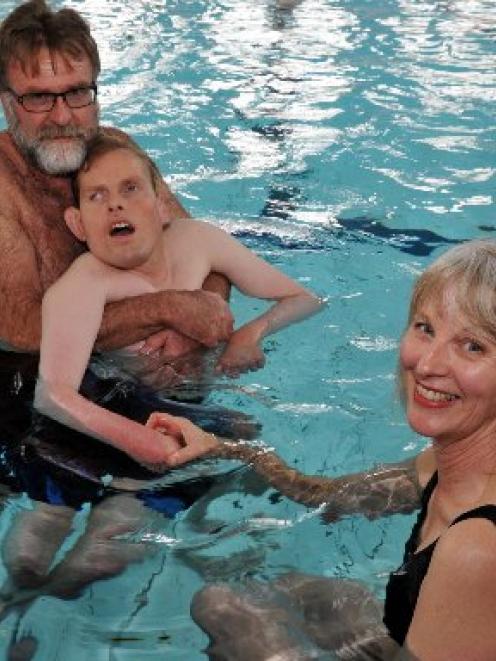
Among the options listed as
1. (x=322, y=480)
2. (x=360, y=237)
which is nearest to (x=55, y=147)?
(x=322, y=480)

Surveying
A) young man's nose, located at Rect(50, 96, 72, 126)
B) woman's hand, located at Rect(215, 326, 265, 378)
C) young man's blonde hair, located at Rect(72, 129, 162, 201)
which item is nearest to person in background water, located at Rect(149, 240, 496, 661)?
woman's hand, located at Rect(215, 326, 265, 378)

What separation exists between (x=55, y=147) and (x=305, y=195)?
331 centimetres

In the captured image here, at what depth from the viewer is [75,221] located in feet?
12.7

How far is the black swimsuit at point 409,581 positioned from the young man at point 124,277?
91 centimetres

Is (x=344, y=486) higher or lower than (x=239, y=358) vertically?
higher

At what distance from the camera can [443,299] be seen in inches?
97.5

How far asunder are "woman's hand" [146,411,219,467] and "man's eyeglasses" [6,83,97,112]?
1.43 m

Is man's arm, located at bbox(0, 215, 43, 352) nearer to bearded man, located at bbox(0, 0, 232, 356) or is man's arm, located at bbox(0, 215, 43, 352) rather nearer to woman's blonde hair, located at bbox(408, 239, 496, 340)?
bearded man, located at bbox(0, 0, 232, 356)

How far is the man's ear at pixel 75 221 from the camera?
384cm

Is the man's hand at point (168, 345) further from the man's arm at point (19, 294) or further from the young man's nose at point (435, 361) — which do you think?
the young man's nose at point (435, 361)

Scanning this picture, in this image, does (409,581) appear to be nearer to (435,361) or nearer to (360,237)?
(435,361)

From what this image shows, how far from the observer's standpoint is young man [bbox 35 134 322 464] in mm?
3523

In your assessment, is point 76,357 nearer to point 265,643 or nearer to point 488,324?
point 265,643

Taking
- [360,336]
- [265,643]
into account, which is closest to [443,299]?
[265,643]
